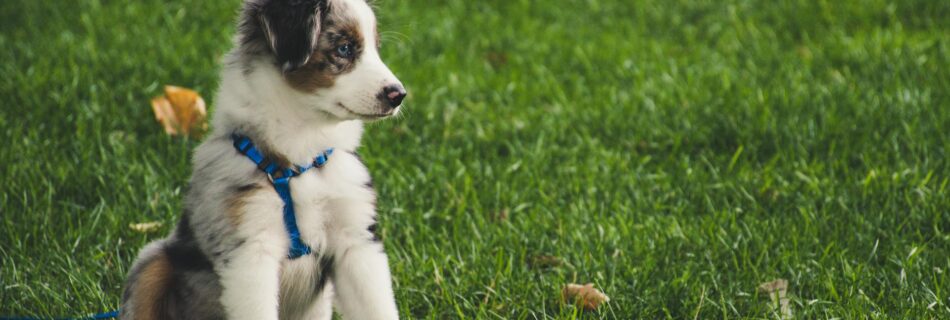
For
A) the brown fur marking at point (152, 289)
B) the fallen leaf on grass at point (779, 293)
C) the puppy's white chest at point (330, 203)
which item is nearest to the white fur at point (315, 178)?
the puppy's white chest at point (330, 203)

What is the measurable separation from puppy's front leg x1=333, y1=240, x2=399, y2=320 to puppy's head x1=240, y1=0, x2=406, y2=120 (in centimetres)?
36

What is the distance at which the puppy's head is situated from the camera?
256 centimetres

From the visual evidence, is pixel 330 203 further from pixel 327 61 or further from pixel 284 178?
pixel 327 61

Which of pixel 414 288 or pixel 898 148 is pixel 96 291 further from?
pixel 898 148

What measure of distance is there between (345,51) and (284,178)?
363mm

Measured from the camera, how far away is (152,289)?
2.66 meters

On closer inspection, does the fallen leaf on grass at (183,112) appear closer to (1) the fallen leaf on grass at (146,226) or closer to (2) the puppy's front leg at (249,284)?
(1) the fallen leaf on grass at (146,226)

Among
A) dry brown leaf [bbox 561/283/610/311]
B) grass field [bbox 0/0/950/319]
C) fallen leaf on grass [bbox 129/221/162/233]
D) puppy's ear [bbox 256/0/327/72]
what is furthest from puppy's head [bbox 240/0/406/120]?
fallen leaf on grass [bbox 129/221/162/233]

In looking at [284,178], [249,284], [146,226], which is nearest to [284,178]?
[284,178]

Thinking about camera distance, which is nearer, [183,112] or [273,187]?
[273,187]

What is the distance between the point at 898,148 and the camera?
4.55 m

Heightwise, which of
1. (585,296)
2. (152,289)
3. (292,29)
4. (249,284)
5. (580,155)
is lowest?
(580,155)

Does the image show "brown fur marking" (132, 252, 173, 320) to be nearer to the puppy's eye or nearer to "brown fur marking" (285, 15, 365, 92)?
"brown fur marking" (285, 15, 365, 92)

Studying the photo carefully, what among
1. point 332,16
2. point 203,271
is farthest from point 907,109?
point 203,271
